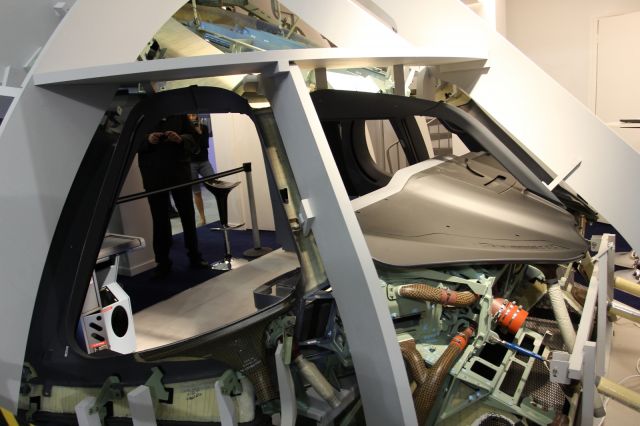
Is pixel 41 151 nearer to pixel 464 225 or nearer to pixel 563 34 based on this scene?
pixel 464 225

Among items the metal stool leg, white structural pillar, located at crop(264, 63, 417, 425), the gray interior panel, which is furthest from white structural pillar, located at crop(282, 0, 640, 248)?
the metal stool leg

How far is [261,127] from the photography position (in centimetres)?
187

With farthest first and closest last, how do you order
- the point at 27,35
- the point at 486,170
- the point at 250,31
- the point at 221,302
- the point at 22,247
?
the point at 221,302, the point at 250,31, the point at 486,170, the point at 27,35, the point at 22,247

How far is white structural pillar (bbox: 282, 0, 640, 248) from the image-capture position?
1980mm

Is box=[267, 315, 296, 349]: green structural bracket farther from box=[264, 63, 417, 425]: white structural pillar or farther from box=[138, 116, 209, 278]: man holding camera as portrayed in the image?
box=[138, 116, 209, 278]: man holding camera

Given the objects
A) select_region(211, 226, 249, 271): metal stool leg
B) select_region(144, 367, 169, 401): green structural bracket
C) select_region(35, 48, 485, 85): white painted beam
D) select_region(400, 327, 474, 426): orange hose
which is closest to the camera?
select_region(35, 48, 485, 85): white painted beam

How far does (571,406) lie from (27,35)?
2520 millimetres

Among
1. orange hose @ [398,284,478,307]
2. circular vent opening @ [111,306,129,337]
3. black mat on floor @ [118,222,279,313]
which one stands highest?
orange hose @ [398,284,478,307]

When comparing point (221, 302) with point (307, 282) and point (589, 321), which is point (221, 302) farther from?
point (589, 321)

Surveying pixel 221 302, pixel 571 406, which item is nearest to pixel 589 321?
pixel 571 406

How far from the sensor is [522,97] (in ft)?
7.02

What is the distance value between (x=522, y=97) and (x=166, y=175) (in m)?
3.51

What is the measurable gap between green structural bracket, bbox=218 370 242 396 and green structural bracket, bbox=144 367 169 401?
233mm

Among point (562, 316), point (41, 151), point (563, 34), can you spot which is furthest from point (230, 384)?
point (563, 34)
